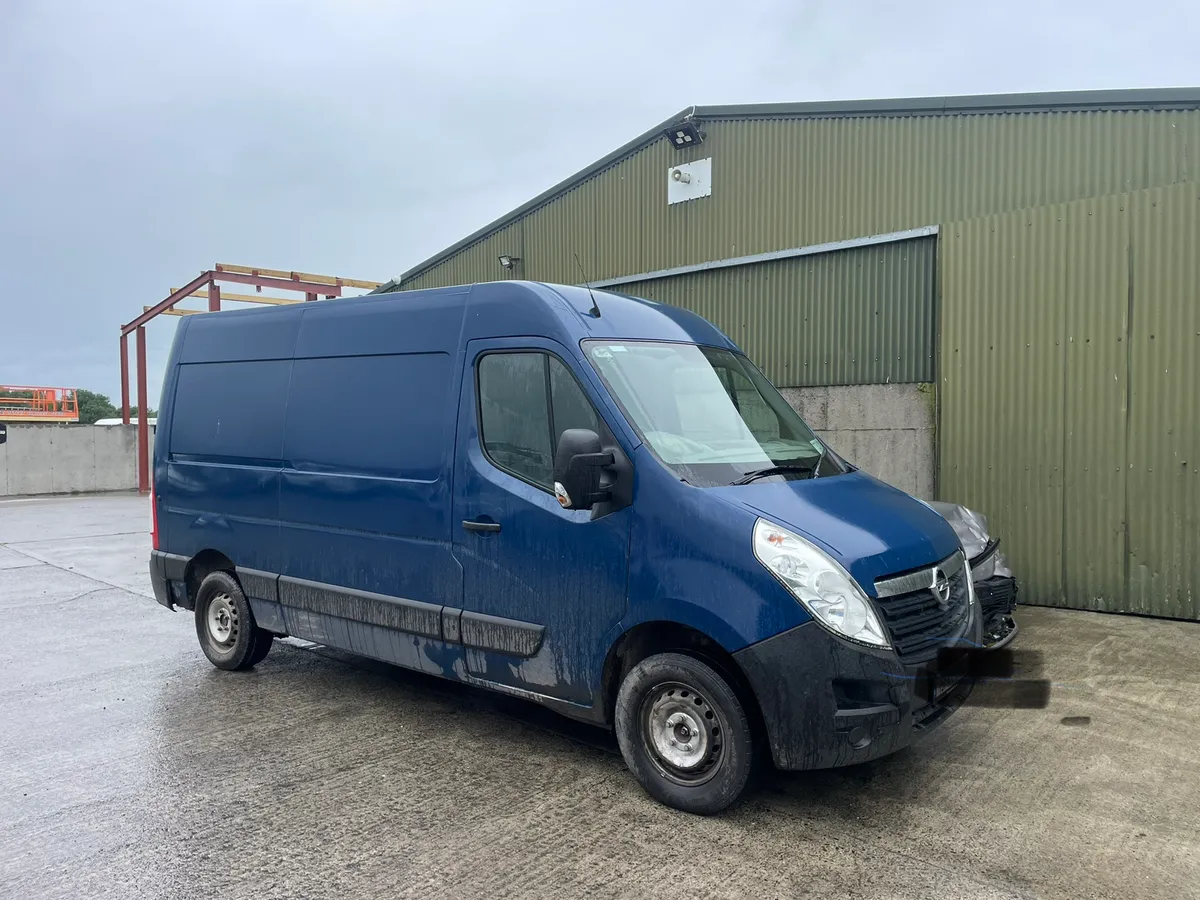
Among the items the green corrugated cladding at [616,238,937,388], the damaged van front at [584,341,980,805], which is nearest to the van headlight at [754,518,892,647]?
the damaged van front at [584,341,980,805]

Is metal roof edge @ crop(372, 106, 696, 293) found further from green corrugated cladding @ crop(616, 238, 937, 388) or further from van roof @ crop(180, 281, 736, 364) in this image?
van roof @ crop(180, 281, 736, 364)

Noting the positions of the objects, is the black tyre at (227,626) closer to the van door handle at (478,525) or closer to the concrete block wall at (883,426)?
the van door handle at (478,525)

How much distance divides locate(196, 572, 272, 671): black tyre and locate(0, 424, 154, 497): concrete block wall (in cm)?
2540

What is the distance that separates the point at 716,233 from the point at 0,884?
964 centimetres

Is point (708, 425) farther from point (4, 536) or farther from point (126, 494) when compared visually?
point (126, 494)

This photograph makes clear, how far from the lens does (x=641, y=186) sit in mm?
11906

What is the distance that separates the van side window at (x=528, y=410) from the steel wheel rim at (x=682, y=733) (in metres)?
1.14

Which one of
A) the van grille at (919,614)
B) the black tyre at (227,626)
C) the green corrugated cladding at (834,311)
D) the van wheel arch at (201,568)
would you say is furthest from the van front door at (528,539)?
the green corrugated cladding at (834,311)

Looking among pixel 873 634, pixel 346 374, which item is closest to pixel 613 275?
pixel 346 374

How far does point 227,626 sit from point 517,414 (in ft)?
10.3

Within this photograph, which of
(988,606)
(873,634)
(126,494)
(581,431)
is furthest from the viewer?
(126,494)

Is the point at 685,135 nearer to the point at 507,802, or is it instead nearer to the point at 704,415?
the point at 704,415

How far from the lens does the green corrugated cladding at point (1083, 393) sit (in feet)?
23.7

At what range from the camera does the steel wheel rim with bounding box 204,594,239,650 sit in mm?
6098
